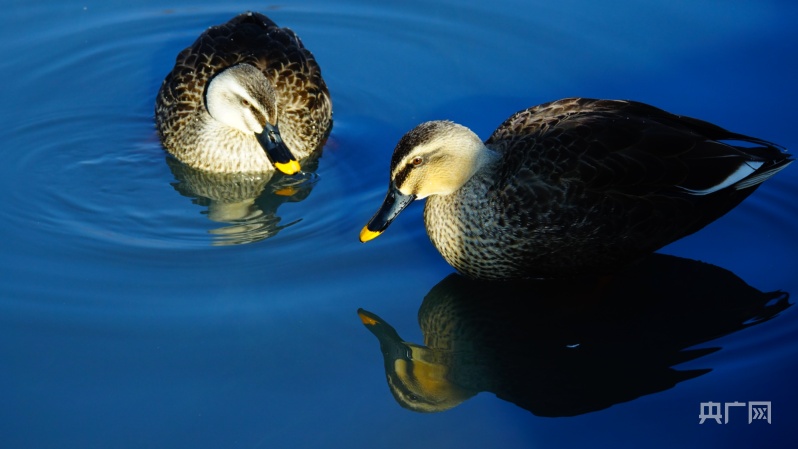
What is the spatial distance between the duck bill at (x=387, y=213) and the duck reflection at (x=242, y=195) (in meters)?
0.82

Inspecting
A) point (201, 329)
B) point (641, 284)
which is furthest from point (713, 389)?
point (201, 329)

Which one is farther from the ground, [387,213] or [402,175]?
[402,175]

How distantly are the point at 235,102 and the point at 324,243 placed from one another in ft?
5.00

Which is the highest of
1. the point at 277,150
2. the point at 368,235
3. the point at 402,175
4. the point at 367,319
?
the point at 402,175

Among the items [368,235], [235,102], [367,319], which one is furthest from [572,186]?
[235,102]

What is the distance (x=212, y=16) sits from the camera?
8.55 m

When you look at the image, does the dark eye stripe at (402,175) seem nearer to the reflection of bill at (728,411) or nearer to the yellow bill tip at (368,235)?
the yellow bill tip at (368,235)

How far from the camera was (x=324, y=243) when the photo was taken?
5949mm

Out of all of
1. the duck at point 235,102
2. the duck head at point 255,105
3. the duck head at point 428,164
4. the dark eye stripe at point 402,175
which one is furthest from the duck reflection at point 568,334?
the duck at point 235,102

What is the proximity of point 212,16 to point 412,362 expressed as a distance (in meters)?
4.51

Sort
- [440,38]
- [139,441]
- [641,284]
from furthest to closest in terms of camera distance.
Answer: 1. [440,38]
2. [641,284]
3. [139,441]

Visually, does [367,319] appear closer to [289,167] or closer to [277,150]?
[289,167]

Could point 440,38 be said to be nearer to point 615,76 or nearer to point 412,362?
point 615,76

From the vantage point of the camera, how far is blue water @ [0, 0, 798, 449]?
188 inches
